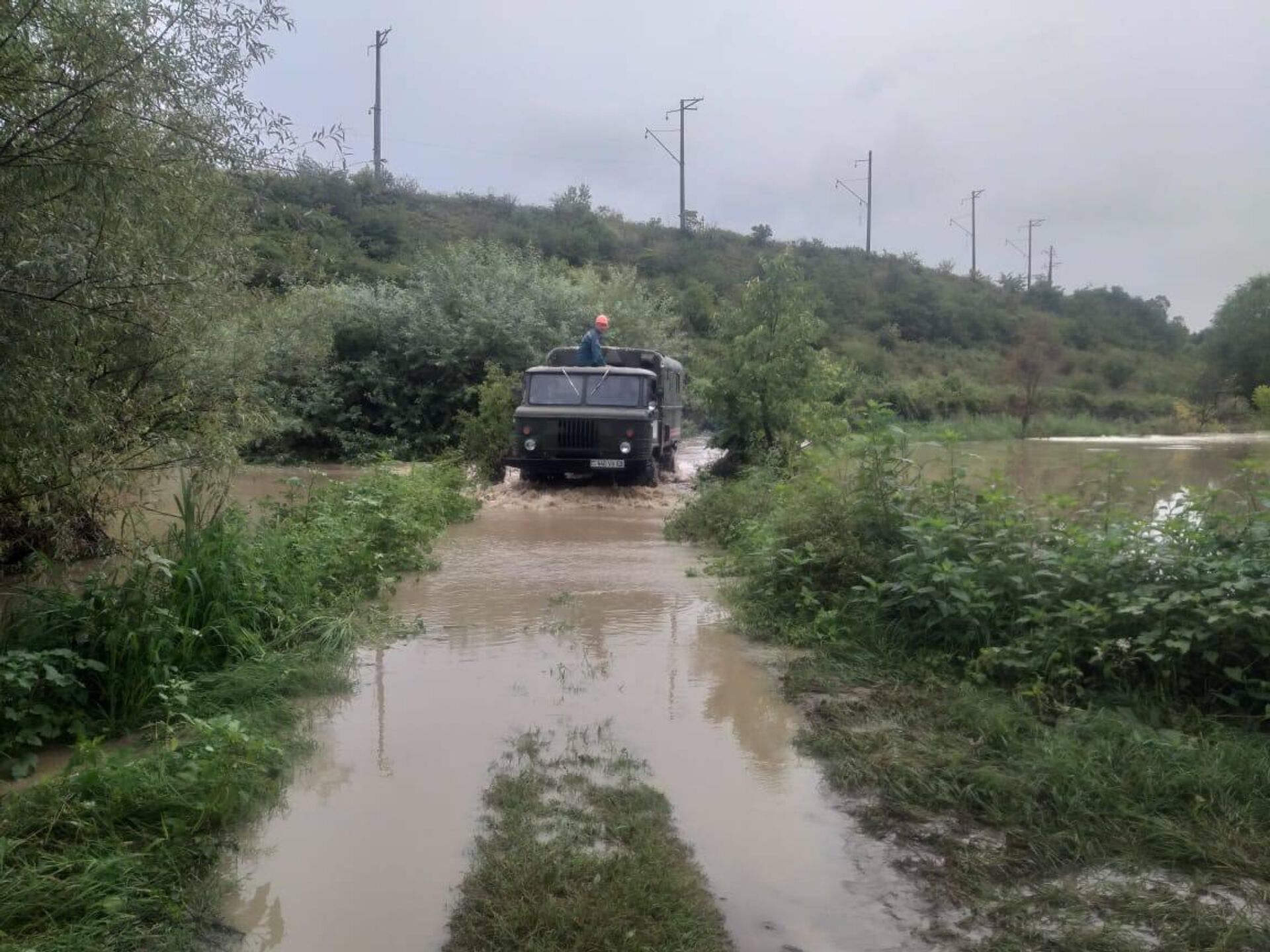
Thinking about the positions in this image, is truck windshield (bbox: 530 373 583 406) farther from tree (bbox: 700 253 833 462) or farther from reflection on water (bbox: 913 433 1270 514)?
reflection on water (bbox: 913 433 1270 514)

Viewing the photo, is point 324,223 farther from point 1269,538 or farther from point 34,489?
point 1269,538

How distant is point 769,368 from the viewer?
1541 centimetres

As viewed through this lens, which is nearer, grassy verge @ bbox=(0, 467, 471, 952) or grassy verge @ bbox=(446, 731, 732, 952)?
grassy verge @ bbox=(446, 731, 732, 952)

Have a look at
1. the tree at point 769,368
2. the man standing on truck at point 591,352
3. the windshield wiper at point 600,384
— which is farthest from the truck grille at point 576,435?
the tree at point 769,368

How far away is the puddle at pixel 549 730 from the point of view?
3621mm

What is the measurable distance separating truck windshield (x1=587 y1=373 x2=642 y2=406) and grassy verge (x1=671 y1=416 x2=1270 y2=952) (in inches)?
264

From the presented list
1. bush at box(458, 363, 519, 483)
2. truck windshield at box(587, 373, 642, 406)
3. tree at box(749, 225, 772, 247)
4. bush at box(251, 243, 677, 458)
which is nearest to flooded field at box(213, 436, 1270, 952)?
truck windshield at box(587, 373, 642, 406)

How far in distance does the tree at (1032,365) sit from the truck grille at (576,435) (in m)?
15.6

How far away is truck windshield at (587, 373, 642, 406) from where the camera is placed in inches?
577

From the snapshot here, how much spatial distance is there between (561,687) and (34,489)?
3.68 meters

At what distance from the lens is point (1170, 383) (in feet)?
82.3

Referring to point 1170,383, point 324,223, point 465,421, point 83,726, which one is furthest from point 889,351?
point 83,726

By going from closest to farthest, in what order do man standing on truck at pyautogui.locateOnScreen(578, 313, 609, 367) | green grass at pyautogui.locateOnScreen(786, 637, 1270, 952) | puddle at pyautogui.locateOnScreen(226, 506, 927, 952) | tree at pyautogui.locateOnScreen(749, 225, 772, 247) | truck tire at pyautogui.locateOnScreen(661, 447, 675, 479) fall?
1. green grass at pyautogui.locateOnScreen(786, 637, 1270, 952)
2. puddle at pyautogui.locateOnScreen(226, 506, 927, 952)
3. man standing on truck at pyautogui.locateOnScreen(578, 313, 609, 367)
4. truck tire at pyautogui.locateOnScreen(661, 447, 675, 479)
5. tree at pyautogui.locateOnScreen(749, 225, 772, 247)

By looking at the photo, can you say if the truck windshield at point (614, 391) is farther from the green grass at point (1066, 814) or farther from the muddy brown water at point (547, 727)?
the green grass at point (1066, 814)
